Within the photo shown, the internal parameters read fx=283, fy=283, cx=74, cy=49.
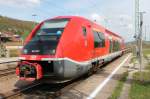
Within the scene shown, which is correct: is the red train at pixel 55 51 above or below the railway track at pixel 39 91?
Answer: above

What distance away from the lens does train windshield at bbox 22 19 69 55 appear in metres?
11.4

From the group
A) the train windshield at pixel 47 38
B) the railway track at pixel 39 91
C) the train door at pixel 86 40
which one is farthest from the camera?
the train door at pixel 86 40

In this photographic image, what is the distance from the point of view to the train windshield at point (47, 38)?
11.4m

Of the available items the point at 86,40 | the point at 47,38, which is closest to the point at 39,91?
the point at 47,38

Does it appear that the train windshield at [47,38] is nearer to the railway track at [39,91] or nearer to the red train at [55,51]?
the red train at [55,51]


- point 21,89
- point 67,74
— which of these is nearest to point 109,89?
point 67,74

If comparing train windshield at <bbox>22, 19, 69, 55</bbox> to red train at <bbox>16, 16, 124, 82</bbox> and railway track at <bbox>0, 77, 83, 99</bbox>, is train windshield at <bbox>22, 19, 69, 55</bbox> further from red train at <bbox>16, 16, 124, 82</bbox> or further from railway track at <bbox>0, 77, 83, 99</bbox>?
railway track at <bbox>0, 77, 83, 99</bbox>

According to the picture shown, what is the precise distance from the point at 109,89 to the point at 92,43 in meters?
3.84

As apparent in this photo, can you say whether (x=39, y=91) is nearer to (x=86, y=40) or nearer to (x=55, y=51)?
(x=55, y=51)

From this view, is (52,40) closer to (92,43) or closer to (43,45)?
(43,45)

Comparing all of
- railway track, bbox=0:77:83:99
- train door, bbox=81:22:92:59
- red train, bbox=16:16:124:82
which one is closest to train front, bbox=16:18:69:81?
red train, bbox=16:16:124:82

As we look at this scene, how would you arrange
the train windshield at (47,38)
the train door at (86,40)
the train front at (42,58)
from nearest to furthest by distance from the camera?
the train front at (42,58), the train windshield at (47,38), the train door at (86,40)

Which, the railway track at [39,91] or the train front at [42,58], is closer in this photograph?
the railway track at [39,91]

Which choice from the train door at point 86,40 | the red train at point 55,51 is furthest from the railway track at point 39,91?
the train door at point 86,40
